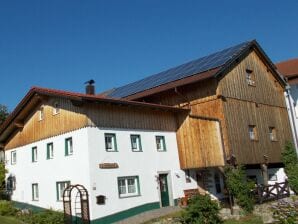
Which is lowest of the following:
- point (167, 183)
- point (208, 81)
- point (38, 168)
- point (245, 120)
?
point (167, 183)

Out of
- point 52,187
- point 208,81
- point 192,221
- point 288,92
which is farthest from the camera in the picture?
point 288,92

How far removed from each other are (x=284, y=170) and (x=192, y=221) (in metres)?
13.9

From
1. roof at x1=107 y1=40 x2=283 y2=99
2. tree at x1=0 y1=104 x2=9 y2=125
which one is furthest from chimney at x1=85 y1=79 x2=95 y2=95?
tree at x1=0 y1=104 x2=9 y2=125

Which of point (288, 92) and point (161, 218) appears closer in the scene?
point (161, 218)

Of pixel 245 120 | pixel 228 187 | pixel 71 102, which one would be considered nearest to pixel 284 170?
pixel 245 120

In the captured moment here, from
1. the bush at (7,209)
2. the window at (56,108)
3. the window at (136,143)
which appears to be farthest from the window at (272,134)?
the bush at (7,209)

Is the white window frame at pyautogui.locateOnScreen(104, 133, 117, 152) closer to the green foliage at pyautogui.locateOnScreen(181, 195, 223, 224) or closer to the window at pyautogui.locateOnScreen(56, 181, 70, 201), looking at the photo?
the window at pyautogui.locateOnScreen(56, 181, 70, 201)

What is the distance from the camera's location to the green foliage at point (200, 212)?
16203 millimetres

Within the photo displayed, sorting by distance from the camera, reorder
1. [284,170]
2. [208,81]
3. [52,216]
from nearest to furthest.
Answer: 1. [52,216]
2. [208,81]
3. [284,170]

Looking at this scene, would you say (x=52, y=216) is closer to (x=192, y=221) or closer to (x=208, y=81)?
(x=192, y=221)

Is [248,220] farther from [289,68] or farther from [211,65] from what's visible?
[289,68]

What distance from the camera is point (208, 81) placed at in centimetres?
2383

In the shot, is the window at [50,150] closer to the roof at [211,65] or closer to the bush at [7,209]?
the bush at [7,209]

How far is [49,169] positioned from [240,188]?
445 inches
